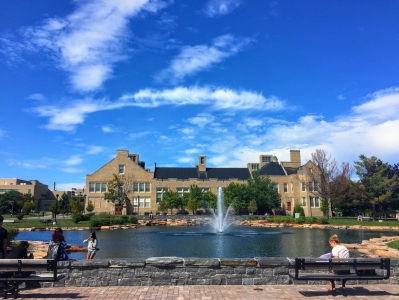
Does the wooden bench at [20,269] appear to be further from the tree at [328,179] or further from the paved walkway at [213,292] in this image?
the tree at [328,179]

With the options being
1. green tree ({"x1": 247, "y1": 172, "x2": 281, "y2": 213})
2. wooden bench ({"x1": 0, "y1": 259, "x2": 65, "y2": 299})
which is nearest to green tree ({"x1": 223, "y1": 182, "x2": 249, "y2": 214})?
green tree ({"x1": 247, "y1": 172, "x2": 281, "y2": 213})

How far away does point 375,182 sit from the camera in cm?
5194

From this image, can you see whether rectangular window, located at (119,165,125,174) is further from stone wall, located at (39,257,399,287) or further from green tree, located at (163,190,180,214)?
stone wall, located at (39,257,399,287)

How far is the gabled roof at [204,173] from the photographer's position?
73900mm

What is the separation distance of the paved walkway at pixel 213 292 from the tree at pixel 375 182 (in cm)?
4819

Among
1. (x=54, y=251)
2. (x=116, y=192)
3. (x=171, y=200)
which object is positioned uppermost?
(x=116, y=192)

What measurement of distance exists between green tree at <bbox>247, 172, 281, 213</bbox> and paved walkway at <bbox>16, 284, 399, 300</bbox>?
2179 inches

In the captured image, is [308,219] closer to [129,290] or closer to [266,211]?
[266,211]

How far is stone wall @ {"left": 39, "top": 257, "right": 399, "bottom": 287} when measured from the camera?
340 inches

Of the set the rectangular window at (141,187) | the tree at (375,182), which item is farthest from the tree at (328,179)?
the rectangular window at (141,187)

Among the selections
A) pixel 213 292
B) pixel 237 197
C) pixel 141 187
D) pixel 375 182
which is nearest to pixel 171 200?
pixel 141 187

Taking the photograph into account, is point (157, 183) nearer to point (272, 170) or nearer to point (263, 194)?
point (263, 194)

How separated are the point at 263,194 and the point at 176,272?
5619 centimetres

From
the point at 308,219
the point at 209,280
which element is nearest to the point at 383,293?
the point at 209,280
